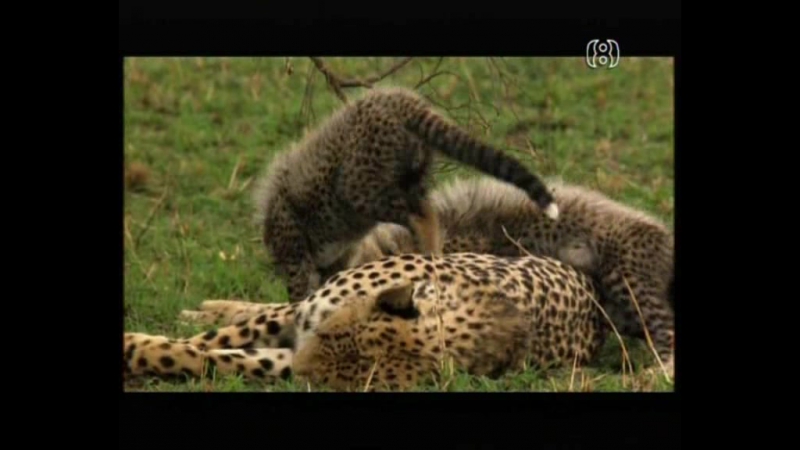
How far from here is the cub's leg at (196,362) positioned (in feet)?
16.9

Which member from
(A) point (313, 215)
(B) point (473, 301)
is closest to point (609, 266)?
(B) point (473, 301)

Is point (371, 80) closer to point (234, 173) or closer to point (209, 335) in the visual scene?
point (234, 173)

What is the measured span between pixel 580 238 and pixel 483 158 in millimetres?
448

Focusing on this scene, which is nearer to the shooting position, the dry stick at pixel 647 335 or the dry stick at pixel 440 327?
the dry stick at pixel 440 327

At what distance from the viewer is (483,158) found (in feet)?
17.9

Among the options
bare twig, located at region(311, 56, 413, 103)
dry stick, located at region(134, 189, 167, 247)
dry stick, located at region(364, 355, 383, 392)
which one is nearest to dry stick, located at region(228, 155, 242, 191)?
dry stick, located at region(134, 189, 167, 247)

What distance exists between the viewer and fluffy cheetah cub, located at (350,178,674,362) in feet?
18.3

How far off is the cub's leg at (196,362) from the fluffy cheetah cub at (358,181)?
2.37 ft

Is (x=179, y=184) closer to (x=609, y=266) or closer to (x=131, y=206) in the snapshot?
(x=131, y=206)

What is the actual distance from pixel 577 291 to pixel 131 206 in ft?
6.29

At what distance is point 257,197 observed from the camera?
6.20 m

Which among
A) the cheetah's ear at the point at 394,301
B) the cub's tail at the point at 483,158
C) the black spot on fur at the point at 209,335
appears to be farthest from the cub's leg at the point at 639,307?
the black spot on fur at the point at 209,335

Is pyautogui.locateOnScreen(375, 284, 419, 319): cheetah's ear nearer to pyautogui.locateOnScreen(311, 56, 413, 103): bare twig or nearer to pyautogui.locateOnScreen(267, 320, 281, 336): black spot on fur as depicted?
pyautogui.locateOnScreen(267, 320, 281, 336): black spot on fur

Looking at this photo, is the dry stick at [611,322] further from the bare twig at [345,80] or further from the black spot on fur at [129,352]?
the black spot on fur at [129,352]
